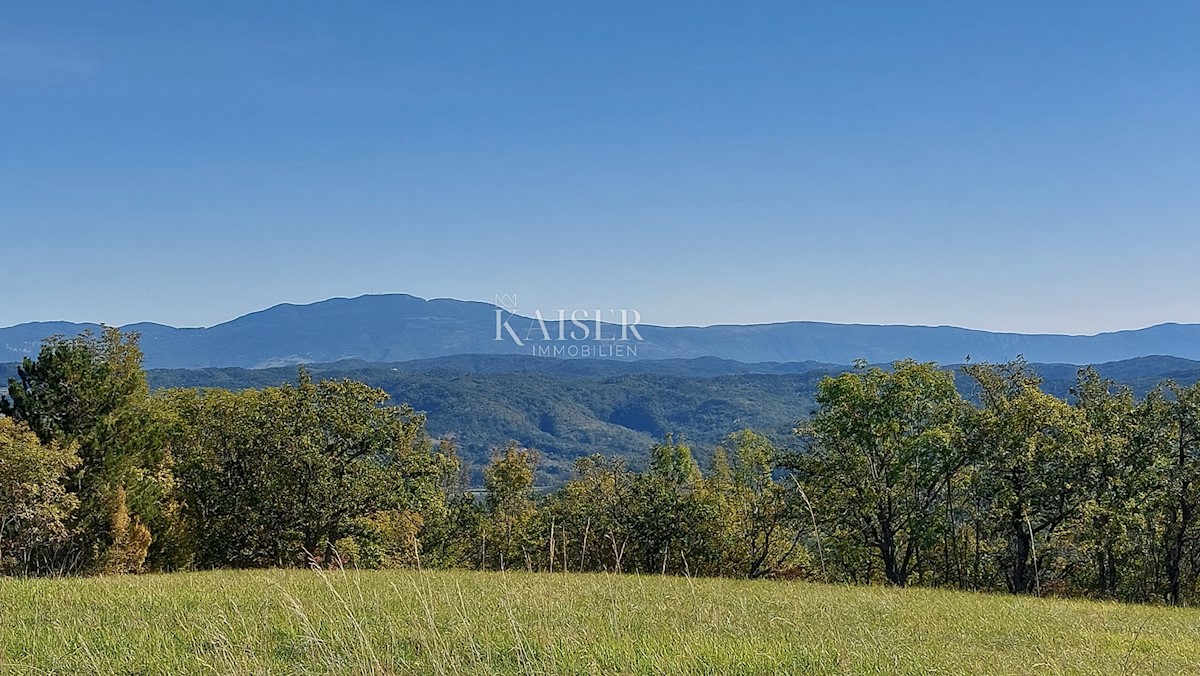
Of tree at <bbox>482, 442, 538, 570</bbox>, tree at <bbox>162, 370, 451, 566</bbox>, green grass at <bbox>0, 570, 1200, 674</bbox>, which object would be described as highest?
green grass at <bbox>0, 570, 1200, 674</bbox>

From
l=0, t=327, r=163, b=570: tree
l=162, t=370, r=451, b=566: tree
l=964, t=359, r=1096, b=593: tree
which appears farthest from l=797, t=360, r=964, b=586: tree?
l=0, t=327, r=163, b=570: tree

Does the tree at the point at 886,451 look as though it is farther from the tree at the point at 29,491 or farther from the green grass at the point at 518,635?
the tree at the point at 29,491

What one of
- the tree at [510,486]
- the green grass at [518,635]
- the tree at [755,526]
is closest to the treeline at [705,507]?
the tree at [755,526]

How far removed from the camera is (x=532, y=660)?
5.30 m

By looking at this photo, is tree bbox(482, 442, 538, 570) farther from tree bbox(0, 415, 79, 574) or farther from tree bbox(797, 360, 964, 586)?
tree bbox(0, 415, 79, 574)

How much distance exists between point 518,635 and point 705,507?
33369mm

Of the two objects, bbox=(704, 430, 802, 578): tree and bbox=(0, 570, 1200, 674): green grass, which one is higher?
bbox=(0, 570, 1200, 674): green grass

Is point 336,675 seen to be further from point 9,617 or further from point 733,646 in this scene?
point 9,617

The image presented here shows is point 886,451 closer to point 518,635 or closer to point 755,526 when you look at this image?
point 755,526

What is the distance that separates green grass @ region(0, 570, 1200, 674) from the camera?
5234 millimetres

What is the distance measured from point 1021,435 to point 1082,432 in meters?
1.84

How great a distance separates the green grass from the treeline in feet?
52.1

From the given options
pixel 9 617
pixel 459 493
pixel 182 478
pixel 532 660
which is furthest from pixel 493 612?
pixel 459 493

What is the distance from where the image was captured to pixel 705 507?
38.2 meters
